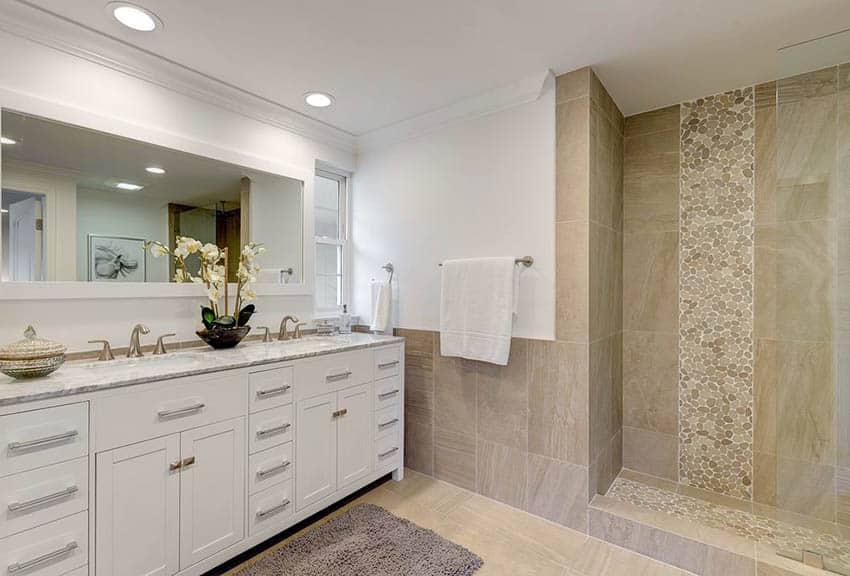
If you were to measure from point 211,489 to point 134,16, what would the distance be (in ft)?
6.32

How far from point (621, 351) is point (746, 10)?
183 cm

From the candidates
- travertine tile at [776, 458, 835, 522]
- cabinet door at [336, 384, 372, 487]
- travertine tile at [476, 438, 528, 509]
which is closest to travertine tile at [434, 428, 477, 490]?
travertine tile at [476, 438, 528, 509]

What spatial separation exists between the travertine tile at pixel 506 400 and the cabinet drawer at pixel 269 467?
43.2 inches

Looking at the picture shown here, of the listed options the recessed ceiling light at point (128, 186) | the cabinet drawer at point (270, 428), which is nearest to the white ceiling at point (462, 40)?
the recessed ceiling light at point (128, 186)

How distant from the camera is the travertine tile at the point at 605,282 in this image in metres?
2.16

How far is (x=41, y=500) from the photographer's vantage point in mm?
1298

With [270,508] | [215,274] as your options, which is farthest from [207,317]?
[270,508]

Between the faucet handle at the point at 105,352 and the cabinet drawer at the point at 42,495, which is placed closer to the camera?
the cabinet drawer at the point at 42,495

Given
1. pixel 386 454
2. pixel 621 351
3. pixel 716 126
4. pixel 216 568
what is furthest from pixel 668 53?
pixel 216 568

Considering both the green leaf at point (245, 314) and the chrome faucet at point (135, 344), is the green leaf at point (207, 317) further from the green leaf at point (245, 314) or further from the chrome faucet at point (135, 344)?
the chrome faucet at point (135, 344)

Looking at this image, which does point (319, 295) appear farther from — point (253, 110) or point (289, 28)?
point (289, 28)

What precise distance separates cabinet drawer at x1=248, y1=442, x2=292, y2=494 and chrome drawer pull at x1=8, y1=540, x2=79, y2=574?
609 millimetres

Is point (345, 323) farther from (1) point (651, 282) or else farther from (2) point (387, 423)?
(1) point (651, 282)

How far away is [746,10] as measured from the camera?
1.65 meters
